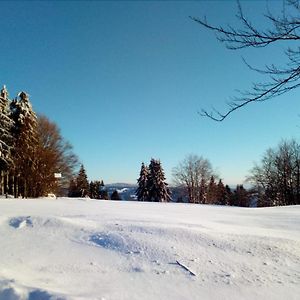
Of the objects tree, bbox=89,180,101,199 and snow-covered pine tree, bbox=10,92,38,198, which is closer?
snow-covered pine tree, bbox=10,92,38,198

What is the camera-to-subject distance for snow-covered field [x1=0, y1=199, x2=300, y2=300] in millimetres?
4453

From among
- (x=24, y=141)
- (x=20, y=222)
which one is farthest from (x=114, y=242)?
(x=24, y=141)

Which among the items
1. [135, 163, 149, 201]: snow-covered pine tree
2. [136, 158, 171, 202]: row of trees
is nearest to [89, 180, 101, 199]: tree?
[135, 163, 149, 201]: snow-covered pine tree

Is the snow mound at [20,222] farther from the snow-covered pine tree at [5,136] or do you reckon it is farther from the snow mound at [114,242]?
the snow-covered pine tree at [5,136]

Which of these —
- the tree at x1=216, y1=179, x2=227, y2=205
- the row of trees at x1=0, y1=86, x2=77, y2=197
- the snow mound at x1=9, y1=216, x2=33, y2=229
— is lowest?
the tree at x1=216, y1=179, x2=227, y2=205

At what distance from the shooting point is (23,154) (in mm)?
31766

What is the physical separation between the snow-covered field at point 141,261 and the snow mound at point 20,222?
3cm

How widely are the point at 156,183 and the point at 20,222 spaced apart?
4679cm

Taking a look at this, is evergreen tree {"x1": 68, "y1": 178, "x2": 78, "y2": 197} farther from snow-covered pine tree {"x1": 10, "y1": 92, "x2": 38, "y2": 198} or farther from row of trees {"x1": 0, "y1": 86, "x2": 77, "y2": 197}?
snow-covered pine tree {"x1": 10, "y1": 92, "x2": 38, "y2": 198}

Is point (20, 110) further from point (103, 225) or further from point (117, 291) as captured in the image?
point (117, 291)

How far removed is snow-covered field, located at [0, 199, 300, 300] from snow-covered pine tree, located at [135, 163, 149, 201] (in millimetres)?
47885

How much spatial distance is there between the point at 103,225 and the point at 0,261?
2236 mm

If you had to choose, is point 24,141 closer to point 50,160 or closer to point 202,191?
point 50,160

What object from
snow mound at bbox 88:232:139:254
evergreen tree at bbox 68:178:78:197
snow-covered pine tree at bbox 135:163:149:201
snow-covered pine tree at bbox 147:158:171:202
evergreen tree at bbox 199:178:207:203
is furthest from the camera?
snow-covered pine tree at bbox 135:163:149:201
